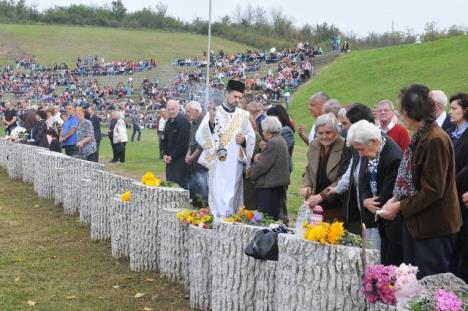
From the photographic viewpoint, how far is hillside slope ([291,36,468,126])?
40375 millimetres

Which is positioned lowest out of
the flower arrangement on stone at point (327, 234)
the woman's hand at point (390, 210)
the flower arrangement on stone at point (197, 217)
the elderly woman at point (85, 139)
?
the elderly woman at point (85, 139)

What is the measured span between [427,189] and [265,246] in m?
1.48

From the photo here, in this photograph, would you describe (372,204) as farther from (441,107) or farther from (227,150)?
(227,150)

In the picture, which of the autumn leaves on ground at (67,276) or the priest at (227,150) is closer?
the autumn leaves on ground at (67,276)

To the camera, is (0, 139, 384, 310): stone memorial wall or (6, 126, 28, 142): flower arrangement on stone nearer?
(0, 139, 384, 310): stone memorial wall

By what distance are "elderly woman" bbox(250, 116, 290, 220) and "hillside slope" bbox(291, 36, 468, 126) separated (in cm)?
2836

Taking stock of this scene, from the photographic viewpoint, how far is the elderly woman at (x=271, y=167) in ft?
29.1

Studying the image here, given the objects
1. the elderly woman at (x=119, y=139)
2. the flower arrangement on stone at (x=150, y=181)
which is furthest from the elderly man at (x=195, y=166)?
the elderly woman at (x=119, y=139)

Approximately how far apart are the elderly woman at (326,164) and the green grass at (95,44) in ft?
244

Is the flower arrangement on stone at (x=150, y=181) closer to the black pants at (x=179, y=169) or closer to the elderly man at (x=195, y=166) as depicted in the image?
the elderly man at (x=195, y=166)

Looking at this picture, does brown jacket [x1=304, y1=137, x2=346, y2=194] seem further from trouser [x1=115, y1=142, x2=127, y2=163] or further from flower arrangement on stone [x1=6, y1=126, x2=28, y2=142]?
flower arrangement on stone [x1=6, y1=126, x2=28, y2=142]

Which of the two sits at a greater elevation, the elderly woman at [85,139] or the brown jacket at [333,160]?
the brown jacket at [333,160]

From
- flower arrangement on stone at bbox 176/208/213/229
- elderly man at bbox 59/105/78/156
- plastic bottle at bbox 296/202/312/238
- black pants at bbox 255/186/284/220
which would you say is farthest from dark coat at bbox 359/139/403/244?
elderly man at bbox 59/105/78/156

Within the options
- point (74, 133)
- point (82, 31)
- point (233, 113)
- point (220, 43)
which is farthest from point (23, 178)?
point (82, 31)
